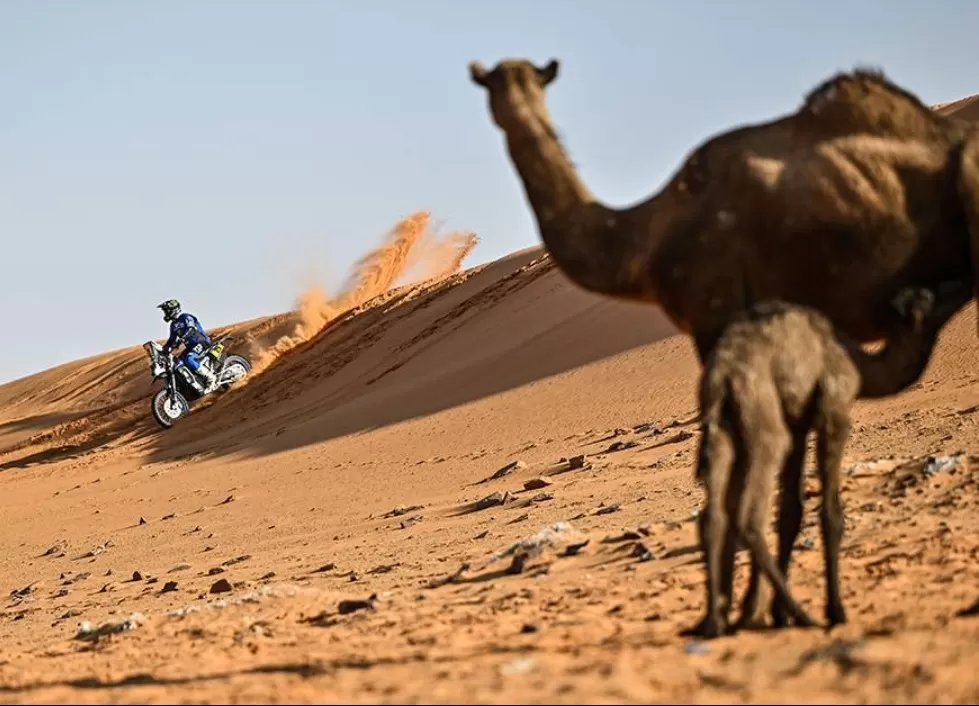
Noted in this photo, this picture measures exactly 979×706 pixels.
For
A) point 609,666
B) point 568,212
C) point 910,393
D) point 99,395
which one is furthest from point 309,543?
point 99,395

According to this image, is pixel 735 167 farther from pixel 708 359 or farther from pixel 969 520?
pixel 969 520

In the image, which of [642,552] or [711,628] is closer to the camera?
[711,628]

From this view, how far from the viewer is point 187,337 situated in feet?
98.3

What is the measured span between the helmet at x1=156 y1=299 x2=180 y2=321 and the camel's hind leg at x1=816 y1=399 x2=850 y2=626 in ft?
75.9

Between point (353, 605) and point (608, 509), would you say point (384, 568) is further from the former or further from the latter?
point (353, 605)

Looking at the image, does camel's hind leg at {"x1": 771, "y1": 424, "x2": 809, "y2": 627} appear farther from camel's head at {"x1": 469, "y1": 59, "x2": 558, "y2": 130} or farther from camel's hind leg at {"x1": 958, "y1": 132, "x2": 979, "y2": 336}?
camel's head at {"x1": 469, "y1": 59, "x2": 558, "y2": 130}

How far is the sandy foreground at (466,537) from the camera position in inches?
282

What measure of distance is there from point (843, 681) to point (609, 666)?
1.12 m

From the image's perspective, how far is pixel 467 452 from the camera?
2070 cm

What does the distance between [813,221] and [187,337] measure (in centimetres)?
2331

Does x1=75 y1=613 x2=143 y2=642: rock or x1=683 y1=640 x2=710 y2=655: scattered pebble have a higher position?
x1=75 y1=613 x2=143 y2=642: rock

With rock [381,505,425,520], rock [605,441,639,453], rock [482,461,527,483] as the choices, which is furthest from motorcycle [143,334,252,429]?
rock [605,441,639,453]

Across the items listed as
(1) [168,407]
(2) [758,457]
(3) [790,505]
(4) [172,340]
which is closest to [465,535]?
(3) [790,505]

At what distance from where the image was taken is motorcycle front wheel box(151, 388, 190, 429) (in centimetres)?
3062
